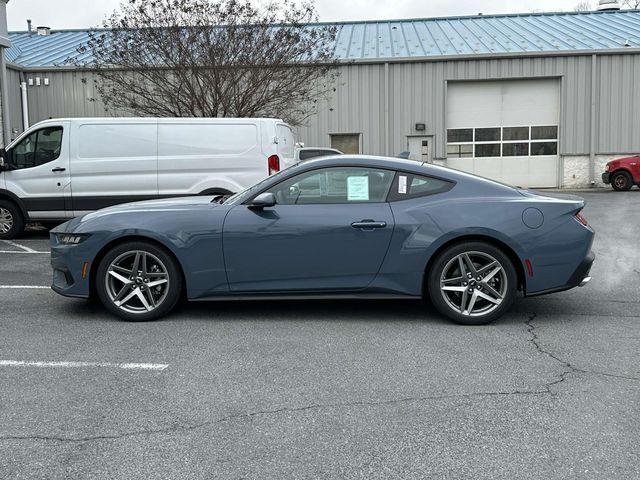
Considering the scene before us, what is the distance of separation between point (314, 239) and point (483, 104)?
65.7 ft

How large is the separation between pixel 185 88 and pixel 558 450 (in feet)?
46.9

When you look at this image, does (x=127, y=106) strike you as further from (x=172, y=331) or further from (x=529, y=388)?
(x=529, y=388)

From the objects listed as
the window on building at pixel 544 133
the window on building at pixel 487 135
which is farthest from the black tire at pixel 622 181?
the window on building at pixel 487 135

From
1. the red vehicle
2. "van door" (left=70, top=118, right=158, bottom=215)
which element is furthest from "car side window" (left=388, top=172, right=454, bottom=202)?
the red vehicle

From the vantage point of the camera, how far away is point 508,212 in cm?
564

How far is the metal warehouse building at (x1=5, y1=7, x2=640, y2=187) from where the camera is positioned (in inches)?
933

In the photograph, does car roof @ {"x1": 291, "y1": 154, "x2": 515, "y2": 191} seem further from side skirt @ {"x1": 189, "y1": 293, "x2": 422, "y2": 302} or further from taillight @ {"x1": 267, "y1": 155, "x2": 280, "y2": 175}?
taillight @ {"x1": 267, "y1": 155, "x2": 280, "y2": 175}

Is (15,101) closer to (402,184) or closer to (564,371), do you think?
(402,184)

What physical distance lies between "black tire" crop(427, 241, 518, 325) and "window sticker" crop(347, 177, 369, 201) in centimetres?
81

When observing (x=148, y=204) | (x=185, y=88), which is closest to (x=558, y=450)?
(x=148, y=204)

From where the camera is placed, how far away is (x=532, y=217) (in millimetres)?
5641

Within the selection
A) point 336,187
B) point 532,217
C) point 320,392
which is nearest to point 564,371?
point 532,217

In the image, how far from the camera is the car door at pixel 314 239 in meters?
5.69

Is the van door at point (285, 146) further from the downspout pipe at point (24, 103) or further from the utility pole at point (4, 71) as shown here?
the downspout pipe at point (24, 103)
